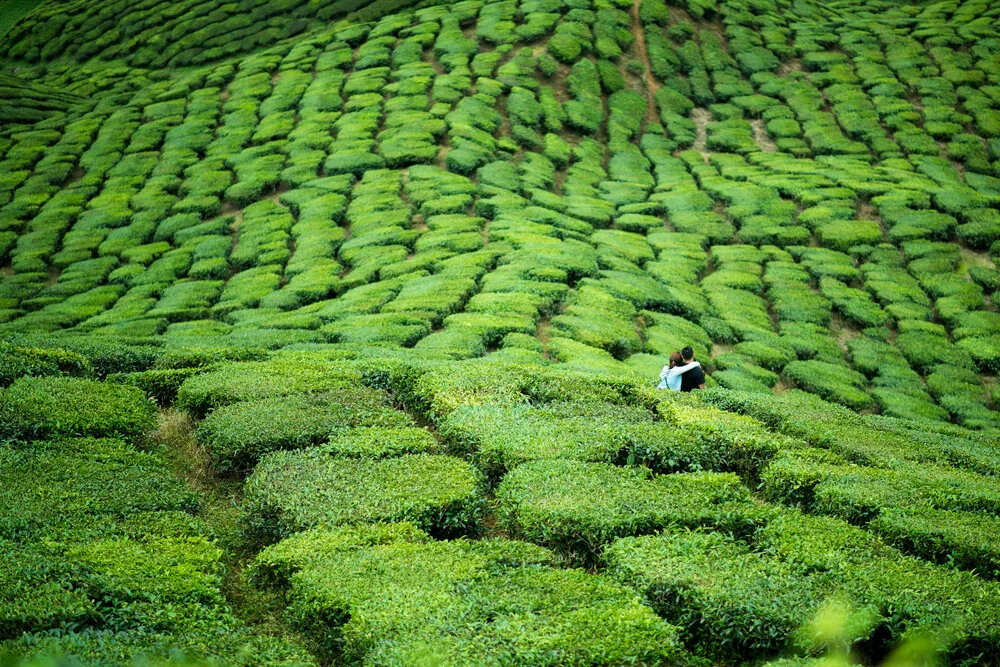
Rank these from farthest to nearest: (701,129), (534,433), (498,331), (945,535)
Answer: (701,129)
(498,331)
(534,433)
(945,535)

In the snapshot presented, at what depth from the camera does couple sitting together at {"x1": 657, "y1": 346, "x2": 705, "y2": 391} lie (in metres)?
13.6

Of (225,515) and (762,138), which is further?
(762,138)

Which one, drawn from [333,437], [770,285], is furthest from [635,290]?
[333,437]

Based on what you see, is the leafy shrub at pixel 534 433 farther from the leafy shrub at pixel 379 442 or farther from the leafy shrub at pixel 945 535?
the leafy shrub at pixel 945 535

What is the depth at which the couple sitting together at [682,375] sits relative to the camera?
13.6 m

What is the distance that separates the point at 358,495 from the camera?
322 inches

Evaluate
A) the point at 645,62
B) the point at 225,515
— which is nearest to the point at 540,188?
the point at 645,62

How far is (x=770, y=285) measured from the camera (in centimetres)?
2156

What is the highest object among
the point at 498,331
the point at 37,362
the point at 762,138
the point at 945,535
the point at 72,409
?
the point at 72,409

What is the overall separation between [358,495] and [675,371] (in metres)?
6.96

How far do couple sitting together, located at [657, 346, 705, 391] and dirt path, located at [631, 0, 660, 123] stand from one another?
63.3 feet

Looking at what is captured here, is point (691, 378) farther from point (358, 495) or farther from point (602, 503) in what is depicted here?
point (358, 495)

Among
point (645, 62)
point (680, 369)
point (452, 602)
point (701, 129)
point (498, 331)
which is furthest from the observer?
point (645, 62)

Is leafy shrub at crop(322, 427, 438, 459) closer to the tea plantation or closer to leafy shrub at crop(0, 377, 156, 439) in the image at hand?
the tea plantation
